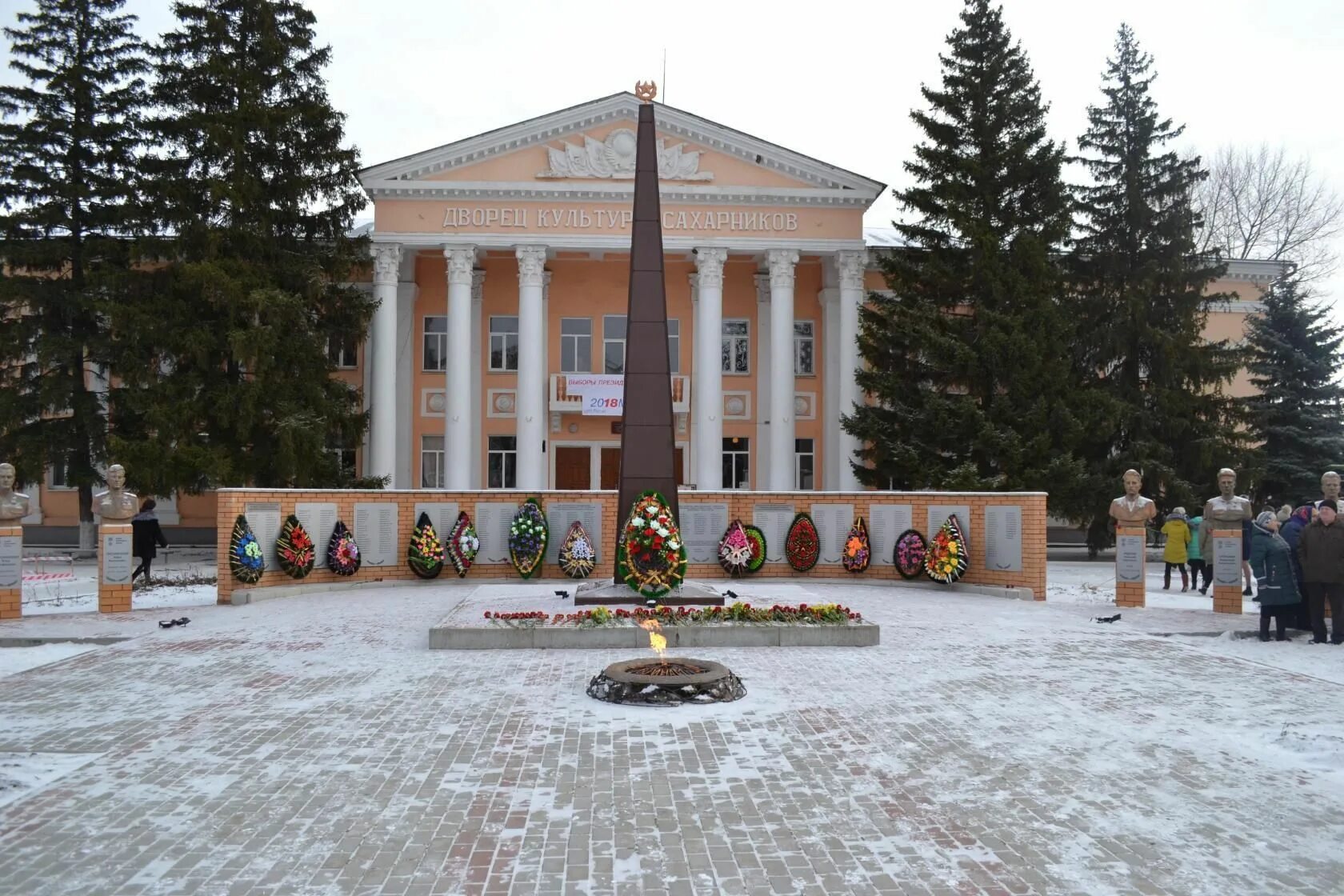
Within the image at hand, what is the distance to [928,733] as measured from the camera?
255 inches

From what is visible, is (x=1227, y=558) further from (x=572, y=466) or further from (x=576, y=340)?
(x=576, y=340)

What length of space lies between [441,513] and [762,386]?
15665 millimetres

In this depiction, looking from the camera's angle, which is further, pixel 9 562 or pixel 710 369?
pixel 710 369

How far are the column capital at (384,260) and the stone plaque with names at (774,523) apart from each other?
1434 cm

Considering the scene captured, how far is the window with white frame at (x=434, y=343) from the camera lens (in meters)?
30.5

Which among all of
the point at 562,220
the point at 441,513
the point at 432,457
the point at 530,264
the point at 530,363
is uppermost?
the point at 562,220

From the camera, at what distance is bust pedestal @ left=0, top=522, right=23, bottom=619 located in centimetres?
1206

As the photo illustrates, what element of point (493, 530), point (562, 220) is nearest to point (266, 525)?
point (493, 530)

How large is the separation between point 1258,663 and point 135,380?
22481 mm

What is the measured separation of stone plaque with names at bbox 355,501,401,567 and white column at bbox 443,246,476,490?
9934 mm

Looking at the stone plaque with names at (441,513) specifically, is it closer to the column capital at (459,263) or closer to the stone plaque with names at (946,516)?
the stone plaque with names at (946,516)

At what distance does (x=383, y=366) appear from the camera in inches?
1053

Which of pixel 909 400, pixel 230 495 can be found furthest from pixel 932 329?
pixel 230 495

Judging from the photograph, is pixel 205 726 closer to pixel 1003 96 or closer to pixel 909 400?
pixel 909 400
